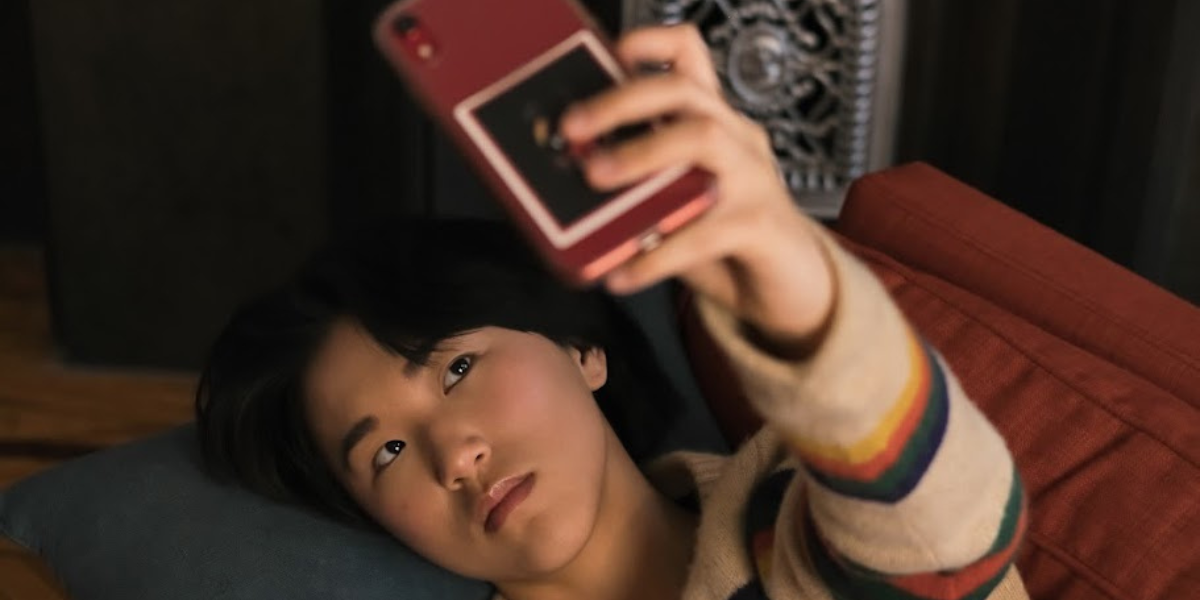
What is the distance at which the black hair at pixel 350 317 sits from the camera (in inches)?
37.9

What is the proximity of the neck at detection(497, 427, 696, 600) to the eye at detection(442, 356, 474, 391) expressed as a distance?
144mm

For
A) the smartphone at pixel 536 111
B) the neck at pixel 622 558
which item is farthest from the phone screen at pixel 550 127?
the neck at pixel 622 558

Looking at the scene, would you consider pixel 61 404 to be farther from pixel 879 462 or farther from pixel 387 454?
pixel 879 462

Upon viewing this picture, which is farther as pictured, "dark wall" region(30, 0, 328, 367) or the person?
"dark wall" region(30, 0, 328, 367)

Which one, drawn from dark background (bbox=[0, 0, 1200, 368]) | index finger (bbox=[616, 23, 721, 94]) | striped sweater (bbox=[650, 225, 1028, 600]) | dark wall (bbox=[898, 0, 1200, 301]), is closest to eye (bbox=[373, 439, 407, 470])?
striped sweater (bbox=[650, 225, 1028, 600])

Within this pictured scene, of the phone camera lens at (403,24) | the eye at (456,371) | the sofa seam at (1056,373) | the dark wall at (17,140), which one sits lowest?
the dark wall at (17,140)

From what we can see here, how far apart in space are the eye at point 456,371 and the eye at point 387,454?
59 millimetres

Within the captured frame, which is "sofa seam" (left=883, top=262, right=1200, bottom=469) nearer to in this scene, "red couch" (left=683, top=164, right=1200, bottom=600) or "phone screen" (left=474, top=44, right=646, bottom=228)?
"red couch" (left=683, top=164, right=1200, bottom=600)

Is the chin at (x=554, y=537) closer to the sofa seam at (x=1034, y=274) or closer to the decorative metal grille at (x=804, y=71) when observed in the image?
the sofa seam at (x=1034, y=274)

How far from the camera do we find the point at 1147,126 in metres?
1.77

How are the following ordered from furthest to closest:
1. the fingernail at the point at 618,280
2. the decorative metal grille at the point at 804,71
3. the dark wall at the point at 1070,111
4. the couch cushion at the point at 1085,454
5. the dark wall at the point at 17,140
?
the dark wall at the point at 17,140
the decorative metal grille at the point at 804,71
the dark wall at the point at 1070,111
the couch cushion at the point at 1085,454
the fingernail at the point at 618,280

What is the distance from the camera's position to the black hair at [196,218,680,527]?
3.16 ft

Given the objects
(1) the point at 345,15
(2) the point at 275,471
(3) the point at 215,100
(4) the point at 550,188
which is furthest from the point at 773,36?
(4) the point at 550,188

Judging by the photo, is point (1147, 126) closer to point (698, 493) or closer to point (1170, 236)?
point (1170, 236)
